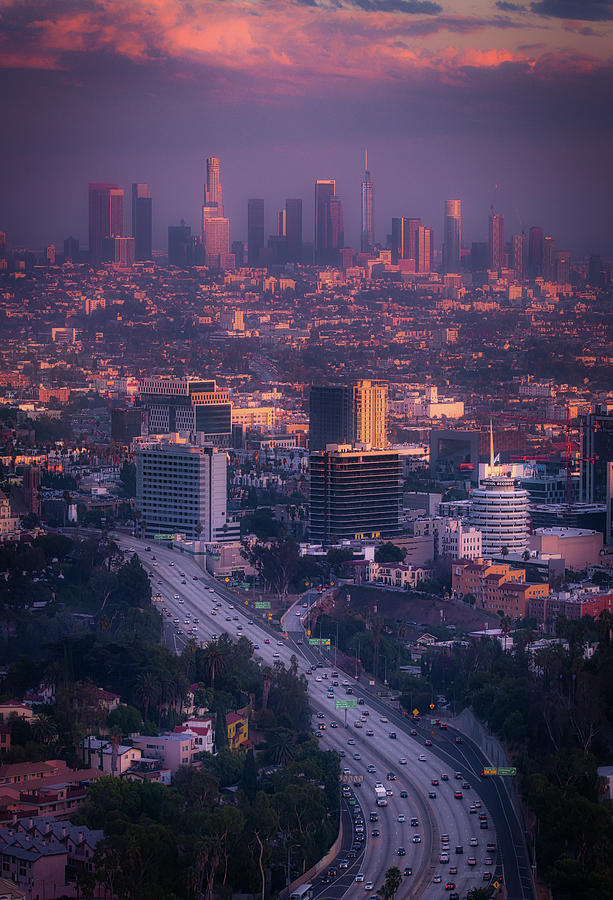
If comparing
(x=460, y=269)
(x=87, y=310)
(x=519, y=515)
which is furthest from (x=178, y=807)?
(x=460, y=269)

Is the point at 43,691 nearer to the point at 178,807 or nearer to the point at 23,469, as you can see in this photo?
the point at 178,807

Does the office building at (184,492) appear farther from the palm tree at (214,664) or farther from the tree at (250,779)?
the tree at (250,779)

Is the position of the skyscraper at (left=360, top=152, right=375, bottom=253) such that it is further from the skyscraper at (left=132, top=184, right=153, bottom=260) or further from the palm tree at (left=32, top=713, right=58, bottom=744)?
the palm tree at (left=32, top=713, right=58, bottom=744)

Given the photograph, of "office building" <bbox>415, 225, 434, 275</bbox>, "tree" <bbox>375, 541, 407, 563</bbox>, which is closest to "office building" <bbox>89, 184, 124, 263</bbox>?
"office building" <bbox>415, 225, 434, 275</bbox>

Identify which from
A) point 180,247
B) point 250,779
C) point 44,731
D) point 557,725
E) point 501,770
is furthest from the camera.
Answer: point 180,247

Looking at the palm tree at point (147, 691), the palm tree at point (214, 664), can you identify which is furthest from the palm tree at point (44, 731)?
the palm tree at point (214, 664)

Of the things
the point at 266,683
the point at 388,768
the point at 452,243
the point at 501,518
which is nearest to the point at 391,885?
the point at 388,768

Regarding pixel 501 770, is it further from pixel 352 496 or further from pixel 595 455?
pixel 595 455
